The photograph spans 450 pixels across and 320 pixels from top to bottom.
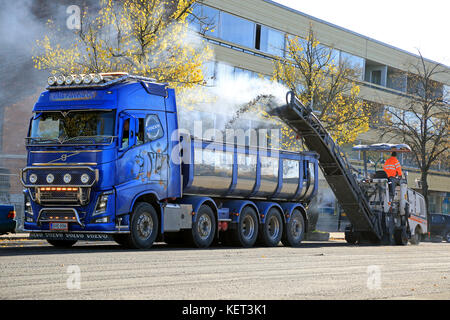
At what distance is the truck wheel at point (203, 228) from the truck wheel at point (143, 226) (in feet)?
4.80

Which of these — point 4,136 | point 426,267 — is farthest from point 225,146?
point 4,136

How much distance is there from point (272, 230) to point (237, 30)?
2325 cm

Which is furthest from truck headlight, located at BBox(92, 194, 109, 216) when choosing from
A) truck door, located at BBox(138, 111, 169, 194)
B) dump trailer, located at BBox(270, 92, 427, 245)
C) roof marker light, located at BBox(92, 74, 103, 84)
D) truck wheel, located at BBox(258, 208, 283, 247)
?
dump trailer, located at BBox(270, 92, 427, 245)

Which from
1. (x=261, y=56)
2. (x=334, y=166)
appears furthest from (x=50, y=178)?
(x=261, y=56)

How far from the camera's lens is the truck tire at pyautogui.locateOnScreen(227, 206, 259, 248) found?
2056 centimetres

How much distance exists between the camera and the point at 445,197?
65.1 m

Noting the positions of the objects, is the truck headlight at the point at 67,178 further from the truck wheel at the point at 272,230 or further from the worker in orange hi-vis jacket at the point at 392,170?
the worker in orange hi-vis jacket at the point at 392,170

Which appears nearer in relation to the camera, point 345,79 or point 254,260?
point 254,260

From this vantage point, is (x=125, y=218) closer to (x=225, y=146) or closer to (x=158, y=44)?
(x=225, y=146)

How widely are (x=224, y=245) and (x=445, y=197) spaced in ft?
157

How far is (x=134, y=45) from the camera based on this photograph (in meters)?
27.6

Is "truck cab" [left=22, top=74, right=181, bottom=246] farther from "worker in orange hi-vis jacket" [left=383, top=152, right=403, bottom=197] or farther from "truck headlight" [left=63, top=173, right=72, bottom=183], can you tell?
"worker in orange hi-vis jacket" [left=383, top=152, right=403, bottom=197]

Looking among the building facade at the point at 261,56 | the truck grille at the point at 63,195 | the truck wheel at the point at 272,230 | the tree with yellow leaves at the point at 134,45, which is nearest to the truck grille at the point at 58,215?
the truck grille at the point at 63,195

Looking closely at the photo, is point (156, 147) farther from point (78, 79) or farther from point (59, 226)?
point (59, 226)
